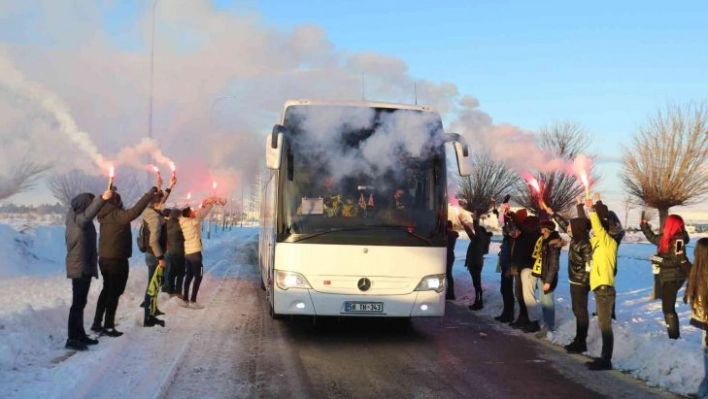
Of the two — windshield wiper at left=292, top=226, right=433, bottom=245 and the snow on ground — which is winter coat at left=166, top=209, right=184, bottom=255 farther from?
windshield wiper at left=292, top=226, right=433, bottom=245

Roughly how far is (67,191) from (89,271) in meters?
34.6

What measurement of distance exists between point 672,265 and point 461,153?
3275 millimetres

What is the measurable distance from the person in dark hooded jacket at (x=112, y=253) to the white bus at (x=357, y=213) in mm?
1985

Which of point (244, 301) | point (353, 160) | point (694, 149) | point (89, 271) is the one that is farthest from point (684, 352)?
point (694, 149)

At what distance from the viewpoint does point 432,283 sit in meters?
8.40

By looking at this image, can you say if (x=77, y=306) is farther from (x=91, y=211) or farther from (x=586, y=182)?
(x=586, y=182)

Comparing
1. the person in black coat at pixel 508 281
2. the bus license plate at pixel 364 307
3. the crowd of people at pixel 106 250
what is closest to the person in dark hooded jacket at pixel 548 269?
the person in black coat at pixel 508 281

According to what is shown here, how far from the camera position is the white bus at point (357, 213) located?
8211mm

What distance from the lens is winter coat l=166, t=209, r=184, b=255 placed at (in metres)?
12.0

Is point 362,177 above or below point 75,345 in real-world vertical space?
above

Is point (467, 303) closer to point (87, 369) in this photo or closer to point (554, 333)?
point (554, 333)

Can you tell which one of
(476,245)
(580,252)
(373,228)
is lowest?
(476,245)

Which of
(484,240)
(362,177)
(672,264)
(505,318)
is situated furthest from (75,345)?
(484,240)

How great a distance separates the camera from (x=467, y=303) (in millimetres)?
13750
